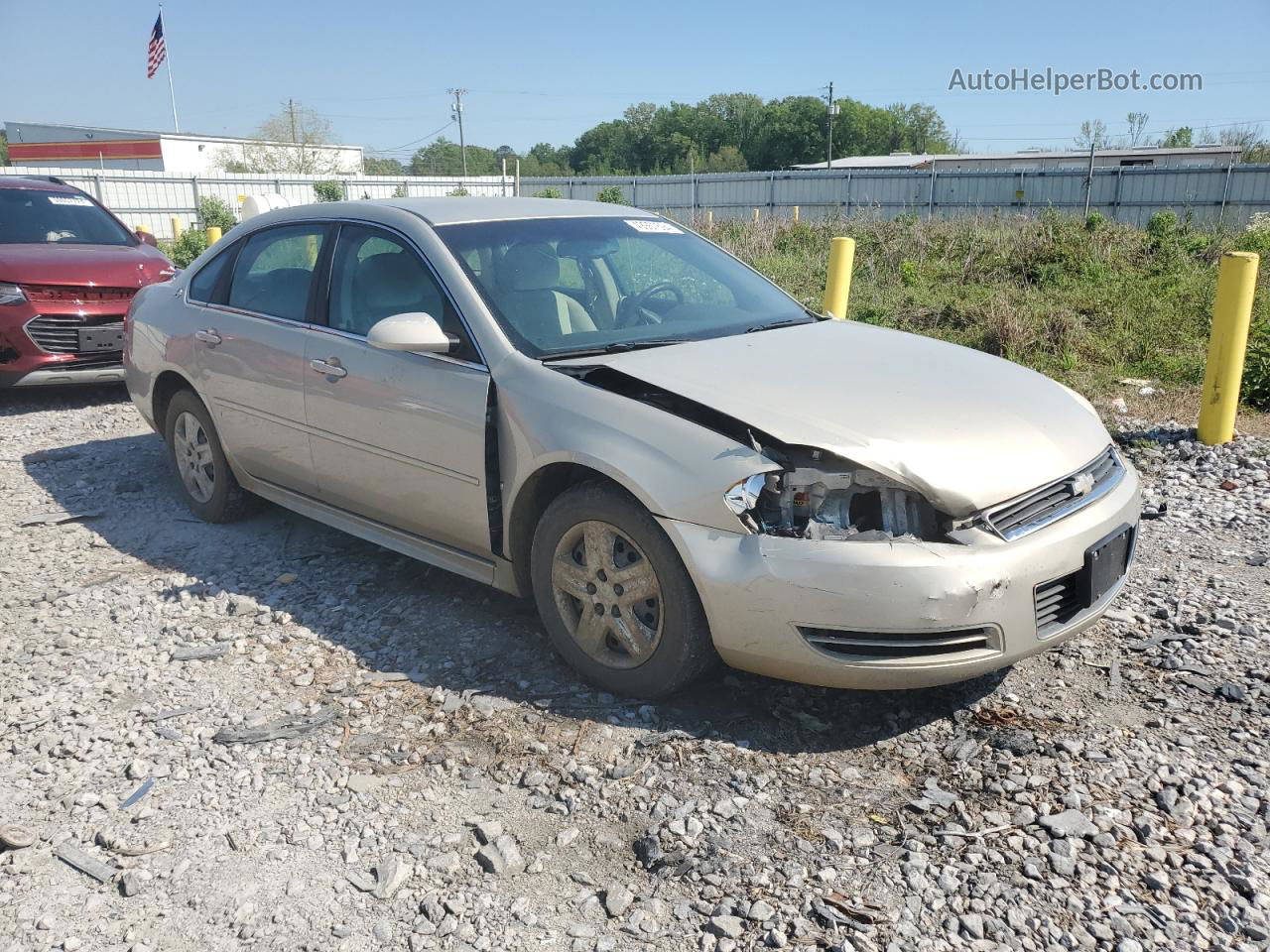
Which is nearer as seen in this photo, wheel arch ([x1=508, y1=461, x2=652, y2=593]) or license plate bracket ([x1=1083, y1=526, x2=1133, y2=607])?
license plate bracket ([x1=1083, y1=526, x2=1133, y2=607])

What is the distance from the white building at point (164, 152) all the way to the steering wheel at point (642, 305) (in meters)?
61.9

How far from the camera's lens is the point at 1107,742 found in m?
3.16

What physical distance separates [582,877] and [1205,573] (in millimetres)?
3374

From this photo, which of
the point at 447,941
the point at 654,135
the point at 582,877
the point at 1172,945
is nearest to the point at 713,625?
the point at 582,877

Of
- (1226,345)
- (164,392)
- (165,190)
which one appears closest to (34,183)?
(164,392)

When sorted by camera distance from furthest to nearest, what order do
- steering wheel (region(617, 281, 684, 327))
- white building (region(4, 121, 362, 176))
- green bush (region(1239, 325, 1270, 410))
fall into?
white building (region(4, 121, 362, 176)) < green bush (region(1239, 325, 1270, 410)) < steering wheel (region(617, 281, 684, 327))

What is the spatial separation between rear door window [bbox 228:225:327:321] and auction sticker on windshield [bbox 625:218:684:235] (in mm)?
1411

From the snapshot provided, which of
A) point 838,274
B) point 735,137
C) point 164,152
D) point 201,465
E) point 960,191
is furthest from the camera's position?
point 735,137

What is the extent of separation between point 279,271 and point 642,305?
1853mm

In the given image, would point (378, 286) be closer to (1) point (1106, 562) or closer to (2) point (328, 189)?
(1) point (1106, 562)

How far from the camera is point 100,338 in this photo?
8.11 m

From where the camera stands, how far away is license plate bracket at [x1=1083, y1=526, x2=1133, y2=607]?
313 centimetres

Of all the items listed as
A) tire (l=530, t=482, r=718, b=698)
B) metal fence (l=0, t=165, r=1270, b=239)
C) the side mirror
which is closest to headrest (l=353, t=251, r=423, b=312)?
the side mirror

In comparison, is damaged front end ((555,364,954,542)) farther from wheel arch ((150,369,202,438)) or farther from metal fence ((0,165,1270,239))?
metal fence ((0,165,1270,239))
